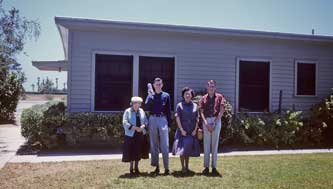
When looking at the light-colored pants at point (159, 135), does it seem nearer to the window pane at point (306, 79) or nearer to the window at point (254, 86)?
the window at point (254, 86)

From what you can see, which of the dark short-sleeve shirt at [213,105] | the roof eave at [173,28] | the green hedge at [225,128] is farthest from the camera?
the roof eave at [173,28]

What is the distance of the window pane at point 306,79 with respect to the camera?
1202 cm

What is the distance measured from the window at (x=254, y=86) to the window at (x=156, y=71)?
92.2 inches

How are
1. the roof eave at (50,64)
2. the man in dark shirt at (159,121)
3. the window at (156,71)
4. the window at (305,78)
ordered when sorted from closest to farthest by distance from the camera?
the man in dark shirt at (159,121)
the window at (156,71)
the window at (305,78)
the roof eave at (50,64)

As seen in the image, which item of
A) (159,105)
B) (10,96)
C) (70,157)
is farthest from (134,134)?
(10,96)

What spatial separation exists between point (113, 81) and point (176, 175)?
439 cm

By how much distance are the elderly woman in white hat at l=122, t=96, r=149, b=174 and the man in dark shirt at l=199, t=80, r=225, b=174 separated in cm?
122

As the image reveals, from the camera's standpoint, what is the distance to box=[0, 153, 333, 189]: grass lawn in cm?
602

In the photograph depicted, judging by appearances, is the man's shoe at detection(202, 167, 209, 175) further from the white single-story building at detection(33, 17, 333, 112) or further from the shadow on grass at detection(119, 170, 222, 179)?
the white single-story building at detection(33, 17, 333, 112)

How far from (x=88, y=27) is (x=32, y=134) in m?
3.24

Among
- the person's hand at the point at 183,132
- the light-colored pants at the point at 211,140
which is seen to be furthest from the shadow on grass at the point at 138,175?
the light-colored pants at the point at 211,140

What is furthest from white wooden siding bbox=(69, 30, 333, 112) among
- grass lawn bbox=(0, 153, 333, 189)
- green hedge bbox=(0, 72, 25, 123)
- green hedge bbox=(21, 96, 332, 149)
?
green hedge bbox=(0, 72, 25, 123)

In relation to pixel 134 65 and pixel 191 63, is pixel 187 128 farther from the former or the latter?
pixel 191 63

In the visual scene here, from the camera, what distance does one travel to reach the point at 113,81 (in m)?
10.2
